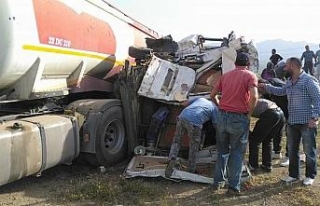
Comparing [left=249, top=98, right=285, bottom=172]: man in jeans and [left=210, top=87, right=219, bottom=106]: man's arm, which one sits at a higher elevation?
[left=210, top=87, right=219, bottom=106]: man's arm

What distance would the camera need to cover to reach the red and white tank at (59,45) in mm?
5539

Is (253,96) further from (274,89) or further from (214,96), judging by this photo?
(274,89)

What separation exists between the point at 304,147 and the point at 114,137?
3013 mm

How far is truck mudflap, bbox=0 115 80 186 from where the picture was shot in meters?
5.46

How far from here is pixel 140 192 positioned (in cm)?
589

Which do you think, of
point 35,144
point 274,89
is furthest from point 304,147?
point 35,144

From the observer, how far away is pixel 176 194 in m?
5.95

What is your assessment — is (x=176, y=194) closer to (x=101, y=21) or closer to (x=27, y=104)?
(x=27, y=104)

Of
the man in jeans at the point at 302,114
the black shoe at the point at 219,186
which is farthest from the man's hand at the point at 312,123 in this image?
the black shoe at the point at 219,186

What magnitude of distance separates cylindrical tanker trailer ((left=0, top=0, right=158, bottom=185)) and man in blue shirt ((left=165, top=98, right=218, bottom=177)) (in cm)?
124

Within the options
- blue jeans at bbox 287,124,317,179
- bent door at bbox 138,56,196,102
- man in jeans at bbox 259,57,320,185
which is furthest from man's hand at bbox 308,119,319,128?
bent door at bbox 138,56,196,102

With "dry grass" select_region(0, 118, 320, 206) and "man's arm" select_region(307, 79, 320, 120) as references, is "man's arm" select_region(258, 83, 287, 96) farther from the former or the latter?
"dry grass" select_region(0, 118, 320, 206)

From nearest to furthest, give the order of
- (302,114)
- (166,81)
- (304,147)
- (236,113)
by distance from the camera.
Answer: (236,113)
(302,114)
(304,147)
(166,81)

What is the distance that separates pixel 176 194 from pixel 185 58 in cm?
350
